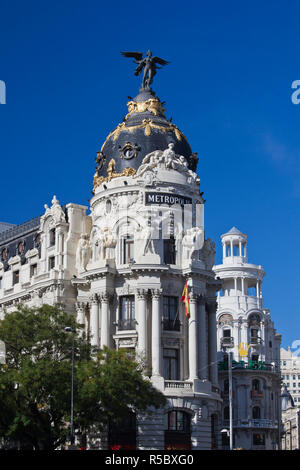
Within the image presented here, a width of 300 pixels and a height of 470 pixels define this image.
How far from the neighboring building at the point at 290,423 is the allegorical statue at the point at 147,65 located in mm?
74088

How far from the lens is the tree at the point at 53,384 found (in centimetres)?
6912

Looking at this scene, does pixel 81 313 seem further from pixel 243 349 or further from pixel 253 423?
pixel 253 423

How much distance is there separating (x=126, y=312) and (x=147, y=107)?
2479 cm

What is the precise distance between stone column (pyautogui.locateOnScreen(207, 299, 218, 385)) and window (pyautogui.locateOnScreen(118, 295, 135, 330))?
31.3 ft

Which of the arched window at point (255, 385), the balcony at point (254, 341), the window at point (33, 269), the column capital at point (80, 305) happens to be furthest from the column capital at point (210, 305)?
the balcony at point (254, 341)

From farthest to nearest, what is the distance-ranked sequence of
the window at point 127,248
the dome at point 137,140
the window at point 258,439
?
1. the window at point 258,439
2. the dome at point 137,140
3. the window at point 127,248

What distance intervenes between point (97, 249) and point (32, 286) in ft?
32.2

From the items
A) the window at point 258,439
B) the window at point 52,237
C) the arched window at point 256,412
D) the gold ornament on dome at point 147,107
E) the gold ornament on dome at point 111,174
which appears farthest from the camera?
the arched window at point 256,412

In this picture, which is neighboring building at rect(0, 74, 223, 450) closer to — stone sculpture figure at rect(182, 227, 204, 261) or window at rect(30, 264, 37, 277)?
stone sculpture figure at rect(182, 227, 204, 261)

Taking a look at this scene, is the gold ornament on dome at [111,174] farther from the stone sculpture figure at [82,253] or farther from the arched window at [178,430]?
the arched window at [178,430]

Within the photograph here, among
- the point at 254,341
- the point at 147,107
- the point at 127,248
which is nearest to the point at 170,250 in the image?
the point at 127,248
